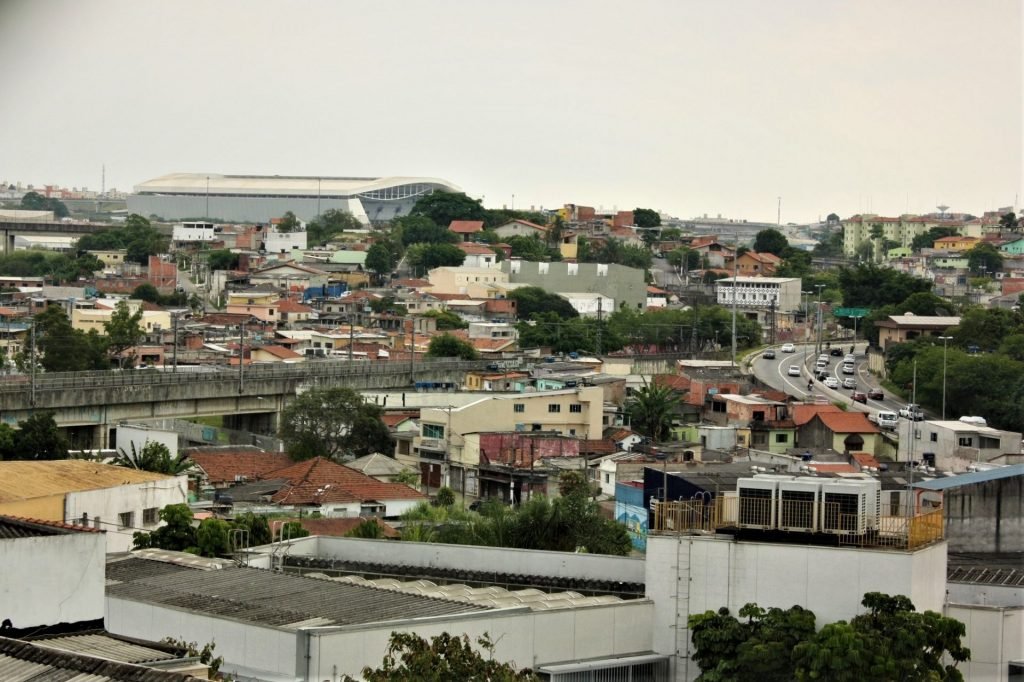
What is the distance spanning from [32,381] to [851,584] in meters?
11.7

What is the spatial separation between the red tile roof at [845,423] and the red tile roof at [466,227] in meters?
25.2

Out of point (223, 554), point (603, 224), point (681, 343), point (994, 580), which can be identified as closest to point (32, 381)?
point (223, 554)

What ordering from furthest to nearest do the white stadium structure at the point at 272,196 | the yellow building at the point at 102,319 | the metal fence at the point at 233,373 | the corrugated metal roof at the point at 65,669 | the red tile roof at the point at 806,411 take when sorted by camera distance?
the white stadium structure at the point at 272,196, the yellow building at the point at 102,319, the metal fence at the point at 233,373, the red tile roof at the point at 806,411, the corrugated metal roof at the point at 65,669

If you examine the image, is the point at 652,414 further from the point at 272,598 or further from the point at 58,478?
the point at 272,598

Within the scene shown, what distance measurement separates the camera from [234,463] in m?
13.4

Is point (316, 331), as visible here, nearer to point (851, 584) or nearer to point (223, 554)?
point (223, 554)

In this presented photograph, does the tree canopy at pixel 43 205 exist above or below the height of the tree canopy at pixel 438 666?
above

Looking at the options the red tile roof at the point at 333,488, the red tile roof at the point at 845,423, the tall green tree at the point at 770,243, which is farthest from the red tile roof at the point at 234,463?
the tall green tree at the point at 770,243

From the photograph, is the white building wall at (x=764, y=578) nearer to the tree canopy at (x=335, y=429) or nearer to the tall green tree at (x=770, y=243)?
the tree canopy at (x=335, y=429)

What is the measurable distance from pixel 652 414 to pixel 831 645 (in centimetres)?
1094

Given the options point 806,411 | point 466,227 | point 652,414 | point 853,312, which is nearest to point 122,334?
point 652,414

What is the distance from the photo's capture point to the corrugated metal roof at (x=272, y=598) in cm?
580

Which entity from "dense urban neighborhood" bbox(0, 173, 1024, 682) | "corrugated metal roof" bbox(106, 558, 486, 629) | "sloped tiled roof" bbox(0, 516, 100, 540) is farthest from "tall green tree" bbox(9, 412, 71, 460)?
"sloped tiled roof" bbox(0, 516, 100, 540)

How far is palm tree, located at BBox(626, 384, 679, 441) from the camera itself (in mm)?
16297
